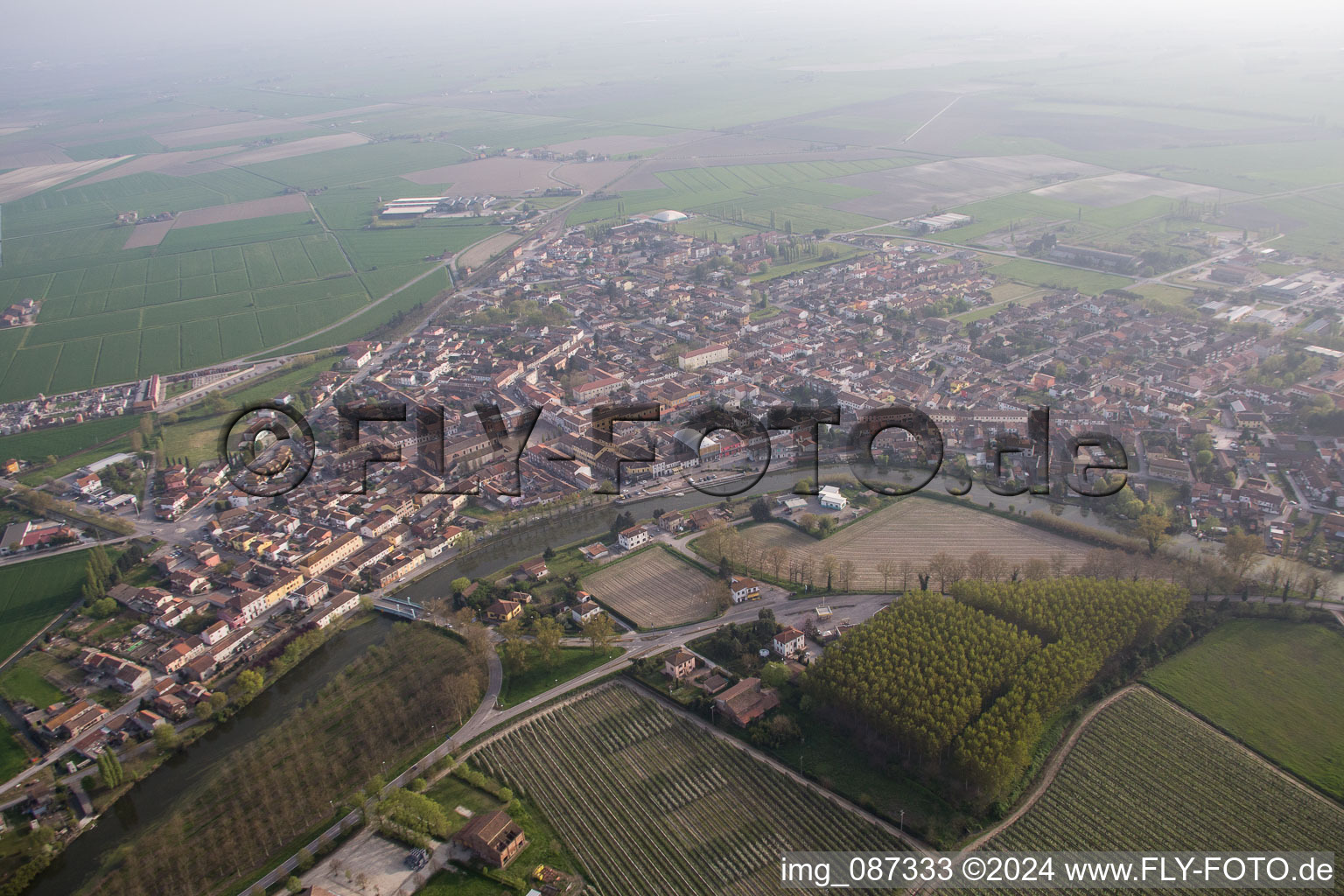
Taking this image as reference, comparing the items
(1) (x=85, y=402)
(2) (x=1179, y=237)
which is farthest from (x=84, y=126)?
(2) (x=1179, y=237)

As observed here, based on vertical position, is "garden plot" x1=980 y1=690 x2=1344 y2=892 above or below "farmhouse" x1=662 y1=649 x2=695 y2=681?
below

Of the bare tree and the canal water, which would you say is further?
the bare tree

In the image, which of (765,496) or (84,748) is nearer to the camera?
(84,748)

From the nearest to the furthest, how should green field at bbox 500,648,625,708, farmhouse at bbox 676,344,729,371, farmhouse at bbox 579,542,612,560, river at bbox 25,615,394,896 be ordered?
1. river at bbox 25,615,394,896
2. green field at bbox 500,648,625,708
3. farmhouse at bbox 579,542,612,560
4. farmhouse at bbox 676,344,729,371

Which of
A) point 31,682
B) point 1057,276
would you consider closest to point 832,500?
point 31,682

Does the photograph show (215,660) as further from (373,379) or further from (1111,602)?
(1111,602)

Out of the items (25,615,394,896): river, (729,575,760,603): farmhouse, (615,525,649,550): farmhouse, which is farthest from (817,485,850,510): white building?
(25,615,394,896): river

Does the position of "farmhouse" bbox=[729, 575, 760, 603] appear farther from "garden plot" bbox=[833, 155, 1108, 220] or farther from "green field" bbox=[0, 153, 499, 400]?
"garden plot" bbox=[833, 155, 1108, 220]

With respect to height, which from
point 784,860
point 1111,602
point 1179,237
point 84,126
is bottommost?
point 784,860
